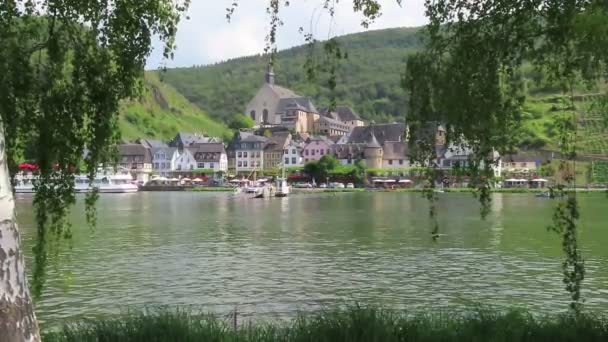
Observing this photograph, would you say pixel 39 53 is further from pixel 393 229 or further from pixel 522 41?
pixel 393 229

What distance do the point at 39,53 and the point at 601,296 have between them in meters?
16.3

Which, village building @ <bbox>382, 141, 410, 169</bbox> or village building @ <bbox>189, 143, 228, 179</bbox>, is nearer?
village building @ <bbox>382, 141, 410, 169</bbox>

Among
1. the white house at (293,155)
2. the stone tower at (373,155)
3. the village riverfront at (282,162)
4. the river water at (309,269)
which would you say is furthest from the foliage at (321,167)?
the river water at (309,269)

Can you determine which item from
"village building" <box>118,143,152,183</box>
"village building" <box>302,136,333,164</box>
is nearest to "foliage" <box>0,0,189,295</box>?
"village building" <box>302,136,333,164</box>

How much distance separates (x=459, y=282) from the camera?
21094 mm

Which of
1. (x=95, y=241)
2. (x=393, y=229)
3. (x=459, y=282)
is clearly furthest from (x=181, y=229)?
(x=459, y=282)

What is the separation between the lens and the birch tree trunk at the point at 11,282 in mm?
3652

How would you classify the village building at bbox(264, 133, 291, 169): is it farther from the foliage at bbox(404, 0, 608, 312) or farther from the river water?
the foliage at bbox(404, 0, 608, 312)

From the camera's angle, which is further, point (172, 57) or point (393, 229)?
point (393, 229)

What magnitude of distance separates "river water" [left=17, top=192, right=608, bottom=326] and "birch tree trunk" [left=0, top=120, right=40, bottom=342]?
6795 millimetres

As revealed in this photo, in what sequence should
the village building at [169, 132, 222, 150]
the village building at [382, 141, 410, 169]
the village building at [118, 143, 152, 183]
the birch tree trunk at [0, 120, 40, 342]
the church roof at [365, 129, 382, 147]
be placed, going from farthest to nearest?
1. the village building at [169, 132, 222, 150]
2. the village building at [118, 143, 152, 183]
3. the village building at [382, 141, 410, 169]
4. the church roof at [365, 129, 382, 147]
5. the birch tree trunk at [0, 120, 40, 342]

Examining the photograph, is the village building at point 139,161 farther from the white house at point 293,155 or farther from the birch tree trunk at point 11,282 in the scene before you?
the birch tree trunk at point 11,282

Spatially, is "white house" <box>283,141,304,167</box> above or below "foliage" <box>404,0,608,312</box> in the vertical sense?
above

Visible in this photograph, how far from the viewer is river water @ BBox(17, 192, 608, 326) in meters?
17.9
